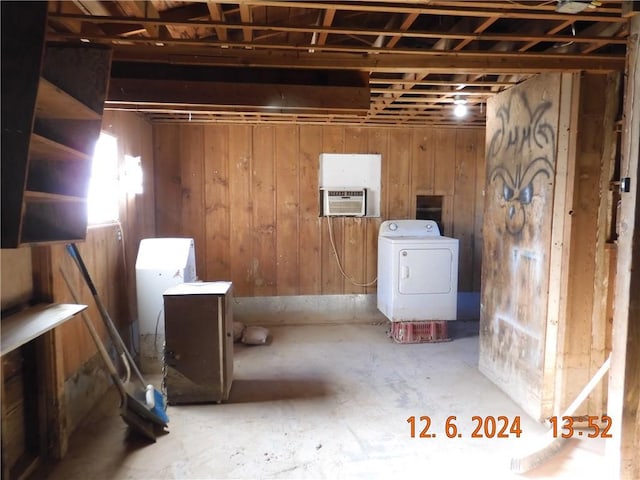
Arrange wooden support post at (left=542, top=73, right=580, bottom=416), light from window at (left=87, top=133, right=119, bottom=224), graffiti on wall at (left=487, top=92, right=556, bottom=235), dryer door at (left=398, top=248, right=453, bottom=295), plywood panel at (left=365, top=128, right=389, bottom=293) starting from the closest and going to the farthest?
wooden support post at (left=542, top=73, right=580, bottom=416)
graffiti on wall at (left=487, top=92, right=556, bottom=235)
light from window at (left=87, top=133, right=119, bottom=224)
dryer door at (left=398, top=248, right=453, bottom=295)
plywood panel at (left=365, top=128, right=389, bottom=293)

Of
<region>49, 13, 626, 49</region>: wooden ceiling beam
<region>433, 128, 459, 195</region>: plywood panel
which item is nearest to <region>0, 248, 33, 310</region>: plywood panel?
<region>49, 13, 626, 49</region>: wooden ceiling beam

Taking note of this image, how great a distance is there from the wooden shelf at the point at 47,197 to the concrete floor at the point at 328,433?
1.40 meters

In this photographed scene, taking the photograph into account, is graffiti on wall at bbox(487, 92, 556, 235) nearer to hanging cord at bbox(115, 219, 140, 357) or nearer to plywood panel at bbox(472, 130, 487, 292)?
plywood panel at bbox(472, 130, 487, 292)

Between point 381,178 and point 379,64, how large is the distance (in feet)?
7.51

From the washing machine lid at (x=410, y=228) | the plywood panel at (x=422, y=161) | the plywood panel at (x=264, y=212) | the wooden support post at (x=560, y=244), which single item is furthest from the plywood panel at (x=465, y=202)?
the wooden support post at (x=560, y=244)

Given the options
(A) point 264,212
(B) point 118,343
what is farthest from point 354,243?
(B) point 118,343

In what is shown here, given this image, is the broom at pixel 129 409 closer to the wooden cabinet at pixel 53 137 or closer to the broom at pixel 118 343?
the broom at pixel 118 343

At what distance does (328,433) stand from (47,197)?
1.95m

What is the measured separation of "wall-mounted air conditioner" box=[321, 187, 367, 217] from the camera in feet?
14.6

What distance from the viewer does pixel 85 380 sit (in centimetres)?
256

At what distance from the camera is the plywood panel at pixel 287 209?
4395 millimetres

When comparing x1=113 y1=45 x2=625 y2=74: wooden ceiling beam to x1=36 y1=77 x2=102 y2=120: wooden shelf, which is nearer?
x1=36 y1=77 x2=102 y2=120: wooden shelf

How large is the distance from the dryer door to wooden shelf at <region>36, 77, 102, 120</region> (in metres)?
2.90

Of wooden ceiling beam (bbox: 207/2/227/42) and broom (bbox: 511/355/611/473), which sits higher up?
wooden ceiling beam (bbox: 207/2/227/42)
